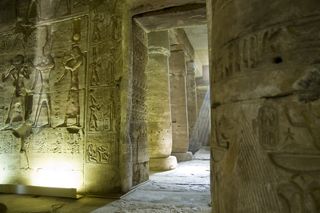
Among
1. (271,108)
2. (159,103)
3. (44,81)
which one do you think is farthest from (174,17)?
(271,108)

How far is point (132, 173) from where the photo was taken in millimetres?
4105

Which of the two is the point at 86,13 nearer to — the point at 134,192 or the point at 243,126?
the point at 134,192

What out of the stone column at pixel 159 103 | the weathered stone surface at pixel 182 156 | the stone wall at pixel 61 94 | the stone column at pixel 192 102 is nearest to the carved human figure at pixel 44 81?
the stone wall at pixel 61 94

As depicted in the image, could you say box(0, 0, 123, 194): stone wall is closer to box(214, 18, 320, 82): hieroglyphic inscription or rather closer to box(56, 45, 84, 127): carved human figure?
box(56, 45, 84, 127): carved human figure

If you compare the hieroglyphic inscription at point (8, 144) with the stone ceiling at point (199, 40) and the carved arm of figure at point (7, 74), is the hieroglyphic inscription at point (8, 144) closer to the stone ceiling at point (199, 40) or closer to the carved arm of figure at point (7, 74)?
the carved arm of figure at point (7, 74)

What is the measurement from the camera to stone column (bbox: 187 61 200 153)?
10.1m

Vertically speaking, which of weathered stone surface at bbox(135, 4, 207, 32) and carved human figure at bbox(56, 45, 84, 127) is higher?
weathered stone surface at bbox(135, 4, 207, 32)

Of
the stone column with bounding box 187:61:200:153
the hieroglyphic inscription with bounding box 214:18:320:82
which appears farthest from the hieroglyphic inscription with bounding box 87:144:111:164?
the stone column with bounding box 187:61:200:153

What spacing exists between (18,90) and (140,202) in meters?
3.10

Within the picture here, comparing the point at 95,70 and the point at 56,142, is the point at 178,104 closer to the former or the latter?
the point at 95,70

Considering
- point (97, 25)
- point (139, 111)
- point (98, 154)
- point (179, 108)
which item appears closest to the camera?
point (98, 154)

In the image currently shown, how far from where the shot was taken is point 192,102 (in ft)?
34.2

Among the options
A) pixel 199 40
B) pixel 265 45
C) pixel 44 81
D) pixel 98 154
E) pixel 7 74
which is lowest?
pixel 98 154

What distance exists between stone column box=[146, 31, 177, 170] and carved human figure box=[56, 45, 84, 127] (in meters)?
2.39
